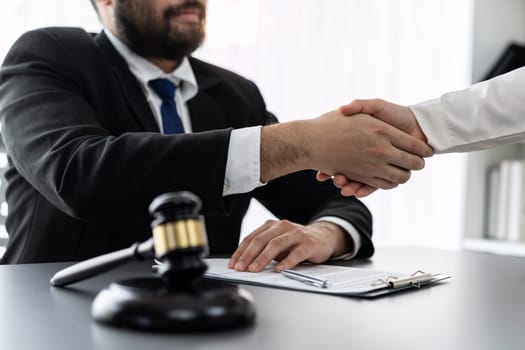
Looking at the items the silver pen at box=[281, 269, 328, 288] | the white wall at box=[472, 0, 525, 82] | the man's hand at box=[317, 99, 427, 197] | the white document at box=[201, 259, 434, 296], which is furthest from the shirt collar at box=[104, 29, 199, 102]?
the white wall at box=[472, 0, 525, 82]

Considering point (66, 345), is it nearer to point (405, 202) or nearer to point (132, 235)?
point (132, 235)

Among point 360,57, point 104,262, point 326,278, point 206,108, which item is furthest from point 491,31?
point 104,262

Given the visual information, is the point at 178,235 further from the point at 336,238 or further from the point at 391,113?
the point at 391,113

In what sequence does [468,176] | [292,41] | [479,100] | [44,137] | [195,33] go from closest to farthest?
1. [44,137]
2. [479,100]
3. [195,33]
4. [292,41]
5. [468,176]

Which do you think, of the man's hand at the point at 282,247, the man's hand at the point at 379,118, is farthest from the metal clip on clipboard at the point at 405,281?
the man's hand at the point at 379,118

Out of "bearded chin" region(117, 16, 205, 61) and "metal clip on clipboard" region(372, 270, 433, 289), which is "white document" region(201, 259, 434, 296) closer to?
"metal clip on clipboard" region(372, 270, 433, 289)

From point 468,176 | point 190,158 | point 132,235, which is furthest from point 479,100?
point 468,176

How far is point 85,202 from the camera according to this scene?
1.20m

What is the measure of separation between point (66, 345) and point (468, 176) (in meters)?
2.54

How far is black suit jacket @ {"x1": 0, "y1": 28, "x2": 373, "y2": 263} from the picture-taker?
1.15m

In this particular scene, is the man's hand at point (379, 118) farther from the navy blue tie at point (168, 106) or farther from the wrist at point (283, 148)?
the navy blue tie at point (168, 106)

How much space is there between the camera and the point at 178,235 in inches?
23.2

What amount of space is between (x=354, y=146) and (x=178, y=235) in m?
0.73

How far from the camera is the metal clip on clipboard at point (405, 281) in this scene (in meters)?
0.88
